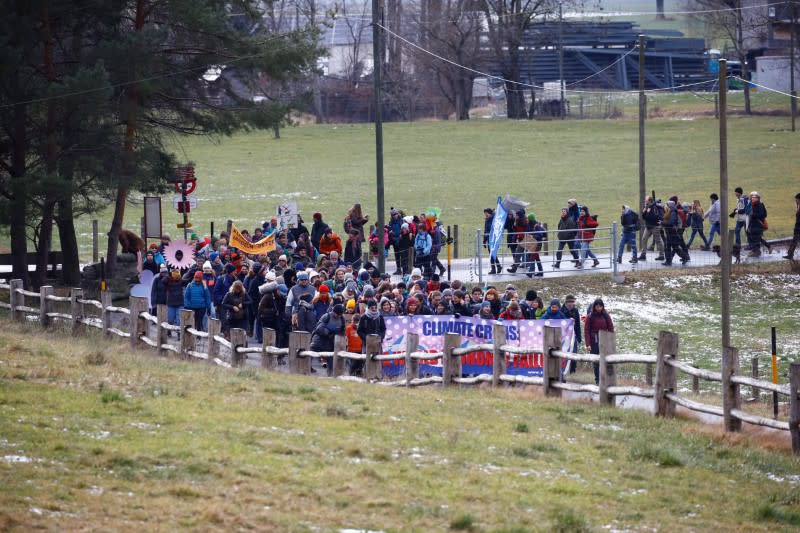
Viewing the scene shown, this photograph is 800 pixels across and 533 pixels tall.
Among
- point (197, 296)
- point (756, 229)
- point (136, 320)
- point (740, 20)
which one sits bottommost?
point (136, 320)

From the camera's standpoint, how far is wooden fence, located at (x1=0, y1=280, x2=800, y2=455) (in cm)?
1318

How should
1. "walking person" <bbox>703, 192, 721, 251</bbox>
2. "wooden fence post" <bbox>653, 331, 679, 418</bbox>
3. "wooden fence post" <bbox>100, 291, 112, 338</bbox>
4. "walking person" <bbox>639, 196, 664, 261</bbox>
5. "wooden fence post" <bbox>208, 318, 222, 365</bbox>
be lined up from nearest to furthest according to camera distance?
"wooden fence post" <bbox>653, 331, 679, 418</bbox> < "wooden fence post" <bbox>208, 318, 222, 365</bbox> < "wooden fence post" <bbox>100, 291, 112, 338</bbox> < "walking person" <bbox>639, 196, 664, 261</bbox> < "walking person" <bbox>703, 192, 721, 251</bbox>

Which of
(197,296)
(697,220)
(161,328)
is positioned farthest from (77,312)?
(697,220)

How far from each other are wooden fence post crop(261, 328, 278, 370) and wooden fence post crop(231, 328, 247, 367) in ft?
1.03

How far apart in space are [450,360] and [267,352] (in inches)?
124

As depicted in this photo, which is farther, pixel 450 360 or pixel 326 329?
pixel 326 329

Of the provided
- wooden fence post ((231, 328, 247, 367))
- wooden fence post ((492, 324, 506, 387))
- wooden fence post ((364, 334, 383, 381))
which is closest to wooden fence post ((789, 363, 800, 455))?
wooden fence post ((492, 324, 506, 387))

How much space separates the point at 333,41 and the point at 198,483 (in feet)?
404

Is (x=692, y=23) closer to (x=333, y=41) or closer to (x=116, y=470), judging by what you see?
(x=333, y=41)

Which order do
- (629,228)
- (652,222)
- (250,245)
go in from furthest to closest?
(652,222) → (629,228) → (250,245)

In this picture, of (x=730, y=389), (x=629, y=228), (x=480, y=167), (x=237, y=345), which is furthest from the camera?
(x=480, y=167)

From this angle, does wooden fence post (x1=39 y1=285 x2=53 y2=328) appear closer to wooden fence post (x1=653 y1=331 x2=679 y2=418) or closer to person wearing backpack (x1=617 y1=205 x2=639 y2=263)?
wooden fence post (x1=653 y1=331 x2=679 y2=418)

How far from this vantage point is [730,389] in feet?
43.3

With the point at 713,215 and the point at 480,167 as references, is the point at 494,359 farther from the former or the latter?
the point at 480,167
